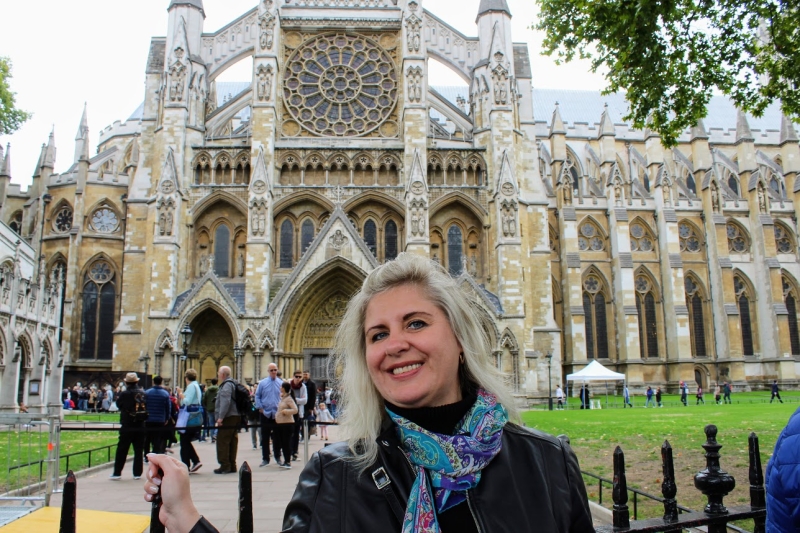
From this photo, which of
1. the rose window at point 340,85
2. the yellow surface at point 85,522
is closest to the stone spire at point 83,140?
the rose window at point 340,85

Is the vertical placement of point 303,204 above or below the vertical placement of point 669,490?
above

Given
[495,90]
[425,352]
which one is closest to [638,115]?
[425,352]

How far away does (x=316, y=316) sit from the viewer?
26.0 meters

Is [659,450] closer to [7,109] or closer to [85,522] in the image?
[85,522]

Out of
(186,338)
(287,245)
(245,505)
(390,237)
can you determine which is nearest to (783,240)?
(390,237)

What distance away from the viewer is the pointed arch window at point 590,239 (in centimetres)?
3712

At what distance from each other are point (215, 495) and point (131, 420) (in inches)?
113

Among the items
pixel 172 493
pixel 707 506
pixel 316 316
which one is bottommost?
pixel 707 506

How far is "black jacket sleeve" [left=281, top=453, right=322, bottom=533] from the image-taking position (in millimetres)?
1795

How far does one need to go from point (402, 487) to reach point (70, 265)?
32702mm

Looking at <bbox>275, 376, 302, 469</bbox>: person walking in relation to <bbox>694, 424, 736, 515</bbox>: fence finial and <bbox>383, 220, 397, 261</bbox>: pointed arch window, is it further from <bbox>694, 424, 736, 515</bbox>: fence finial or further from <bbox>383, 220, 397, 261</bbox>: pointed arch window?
<bbox>383, 220, 397, 261</bbox>: pointed arch window

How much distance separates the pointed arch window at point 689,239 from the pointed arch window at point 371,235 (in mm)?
21272

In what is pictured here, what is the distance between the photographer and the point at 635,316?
34.8m

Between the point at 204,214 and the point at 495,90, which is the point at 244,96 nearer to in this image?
the point at 204,214
